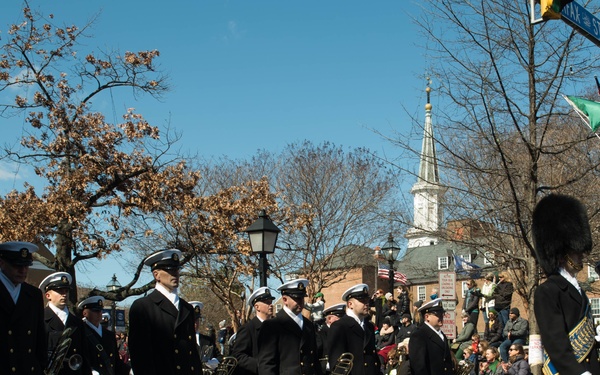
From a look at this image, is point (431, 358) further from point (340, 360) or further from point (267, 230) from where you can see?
point (267, 230)

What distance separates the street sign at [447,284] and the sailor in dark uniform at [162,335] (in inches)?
364

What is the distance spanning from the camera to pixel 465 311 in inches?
941

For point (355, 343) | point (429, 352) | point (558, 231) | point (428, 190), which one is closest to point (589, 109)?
point (428, 190)

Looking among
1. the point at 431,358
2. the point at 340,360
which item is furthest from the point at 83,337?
the point at 431,358

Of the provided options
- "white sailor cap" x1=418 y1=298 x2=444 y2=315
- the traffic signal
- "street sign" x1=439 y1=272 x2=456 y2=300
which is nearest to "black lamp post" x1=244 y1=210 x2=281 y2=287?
"street sign" x1=439 y1=272 x2=456 y2=300

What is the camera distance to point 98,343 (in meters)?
10.5

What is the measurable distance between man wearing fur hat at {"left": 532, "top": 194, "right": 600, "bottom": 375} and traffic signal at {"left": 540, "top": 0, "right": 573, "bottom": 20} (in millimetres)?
3558

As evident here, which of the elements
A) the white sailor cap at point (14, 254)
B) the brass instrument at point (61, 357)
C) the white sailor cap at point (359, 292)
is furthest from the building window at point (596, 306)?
the white sailor cap at point (14, 254)

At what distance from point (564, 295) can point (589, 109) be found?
829cm

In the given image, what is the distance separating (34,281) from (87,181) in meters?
25.3

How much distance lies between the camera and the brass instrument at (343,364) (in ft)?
35.1

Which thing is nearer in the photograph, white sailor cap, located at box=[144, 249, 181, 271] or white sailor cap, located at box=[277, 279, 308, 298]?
white sailor cap, located at box=[144, 249, 181, 271]

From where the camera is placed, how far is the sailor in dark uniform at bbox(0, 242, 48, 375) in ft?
23.6

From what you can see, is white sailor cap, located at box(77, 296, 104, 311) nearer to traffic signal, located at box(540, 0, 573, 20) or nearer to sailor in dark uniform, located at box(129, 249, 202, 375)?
sailor in dark uniform, located at box(129, 249, 202, 375)
